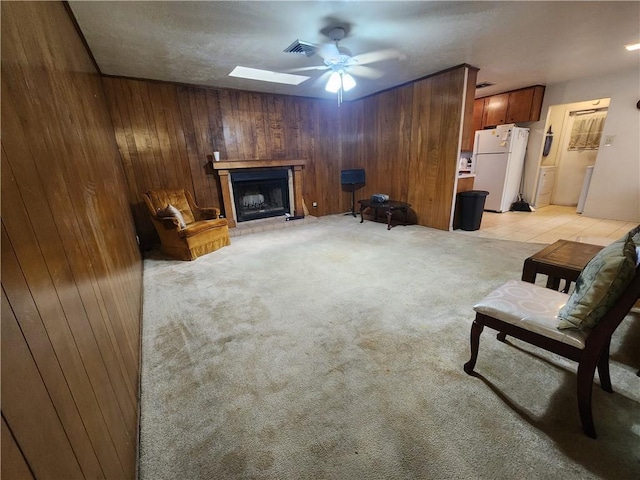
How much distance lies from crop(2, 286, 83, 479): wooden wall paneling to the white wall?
7.11 m

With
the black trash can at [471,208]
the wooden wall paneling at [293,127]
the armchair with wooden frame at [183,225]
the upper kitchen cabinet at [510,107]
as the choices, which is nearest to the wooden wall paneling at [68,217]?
the armchair with wooden frame at [183,225]

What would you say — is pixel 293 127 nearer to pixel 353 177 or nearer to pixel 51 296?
pixel 353 177

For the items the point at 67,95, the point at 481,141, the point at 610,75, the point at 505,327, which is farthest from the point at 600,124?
the point at 67,95

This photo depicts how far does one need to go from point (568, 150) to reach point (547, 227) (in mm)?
2980

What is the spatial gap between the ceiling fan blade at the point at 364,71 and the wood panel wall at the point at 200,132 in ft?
5.01

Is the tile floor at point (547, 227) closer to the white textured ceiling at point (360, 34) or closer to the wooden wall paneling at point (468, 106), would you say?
the wooden wall paneling at point (468, 106)

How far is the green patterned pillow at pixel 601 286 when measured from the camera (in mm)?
1059

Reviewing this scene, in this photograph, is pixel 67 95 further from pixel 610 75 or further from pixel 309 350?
pixel 610 75

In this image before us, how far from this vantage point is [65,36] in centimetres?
180

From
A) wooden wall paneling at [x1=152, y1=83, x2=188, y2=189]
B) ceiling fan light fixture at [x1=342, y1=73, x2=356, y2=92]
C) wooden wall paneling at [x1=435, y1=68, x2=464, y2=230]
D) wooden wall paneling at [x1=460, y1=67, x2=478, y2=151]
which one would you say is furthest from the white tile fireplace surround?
wooden wall paneling at [x1=460, y1=67, x2=478, y2=151]

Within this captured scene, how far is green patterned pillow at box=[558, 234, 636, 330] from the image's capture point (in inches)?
41.7

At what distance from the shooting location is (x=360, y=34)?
2721 millimetres

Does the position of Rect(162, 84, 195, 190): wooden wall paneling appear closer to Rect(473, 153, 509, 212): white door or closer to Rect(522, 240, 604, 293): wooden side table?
Rect(522, 240, 604, 293): wooden side table

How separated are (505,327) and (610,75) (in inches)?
230
